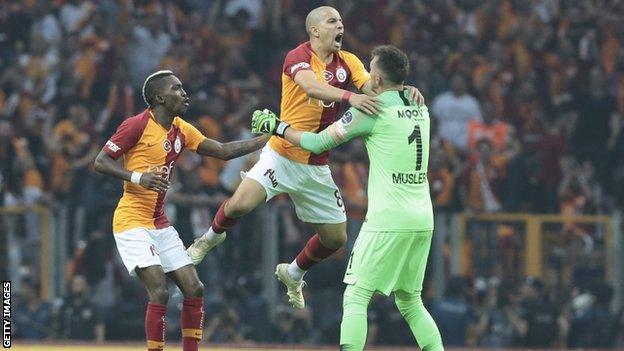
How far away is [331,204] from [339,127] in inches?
75.4

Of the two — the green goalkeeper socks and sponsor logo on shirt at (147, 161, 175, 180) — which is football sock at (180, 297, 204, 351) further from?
the green goalkeeper socks

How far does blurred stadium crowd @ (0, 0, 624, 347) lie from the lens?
19156mm

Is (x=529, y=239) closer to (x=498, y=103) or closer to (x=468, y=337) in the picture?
(x=468, y=337)

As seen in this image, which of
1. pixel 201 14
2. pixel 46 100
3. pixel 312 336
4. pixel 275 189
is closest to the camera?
pixel 275 189

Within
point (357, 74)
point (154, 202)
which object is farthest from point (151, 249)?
point (357, 74)

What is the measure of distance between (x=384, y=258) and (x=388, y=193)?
491mm

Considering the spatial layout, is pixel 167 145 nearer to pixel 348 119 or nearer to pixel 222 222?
pixel 222 222

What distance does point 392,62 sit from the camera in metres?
12.6

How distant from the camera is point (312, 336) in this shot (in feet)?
63.2

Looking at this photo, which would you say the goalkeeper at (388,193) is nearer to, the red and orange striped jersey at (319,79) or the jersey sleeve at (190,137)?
the red and orange striped jersey at (319,79)

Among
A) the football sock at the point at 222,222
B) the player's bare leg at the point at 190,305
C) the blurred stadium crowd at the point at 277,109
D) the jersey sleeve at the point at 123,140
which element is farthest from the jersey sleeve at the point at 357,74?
the blurred stadium crowd at the point at 277,109

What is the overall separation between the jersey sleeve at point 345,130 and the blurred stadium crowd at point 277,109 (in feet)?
19.0

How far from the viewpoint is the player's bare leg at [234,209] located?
14.4 metres

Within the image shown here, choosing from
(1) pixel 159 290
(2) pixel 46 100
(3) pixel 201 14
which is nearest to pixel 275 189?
(1) pixel 159 290
